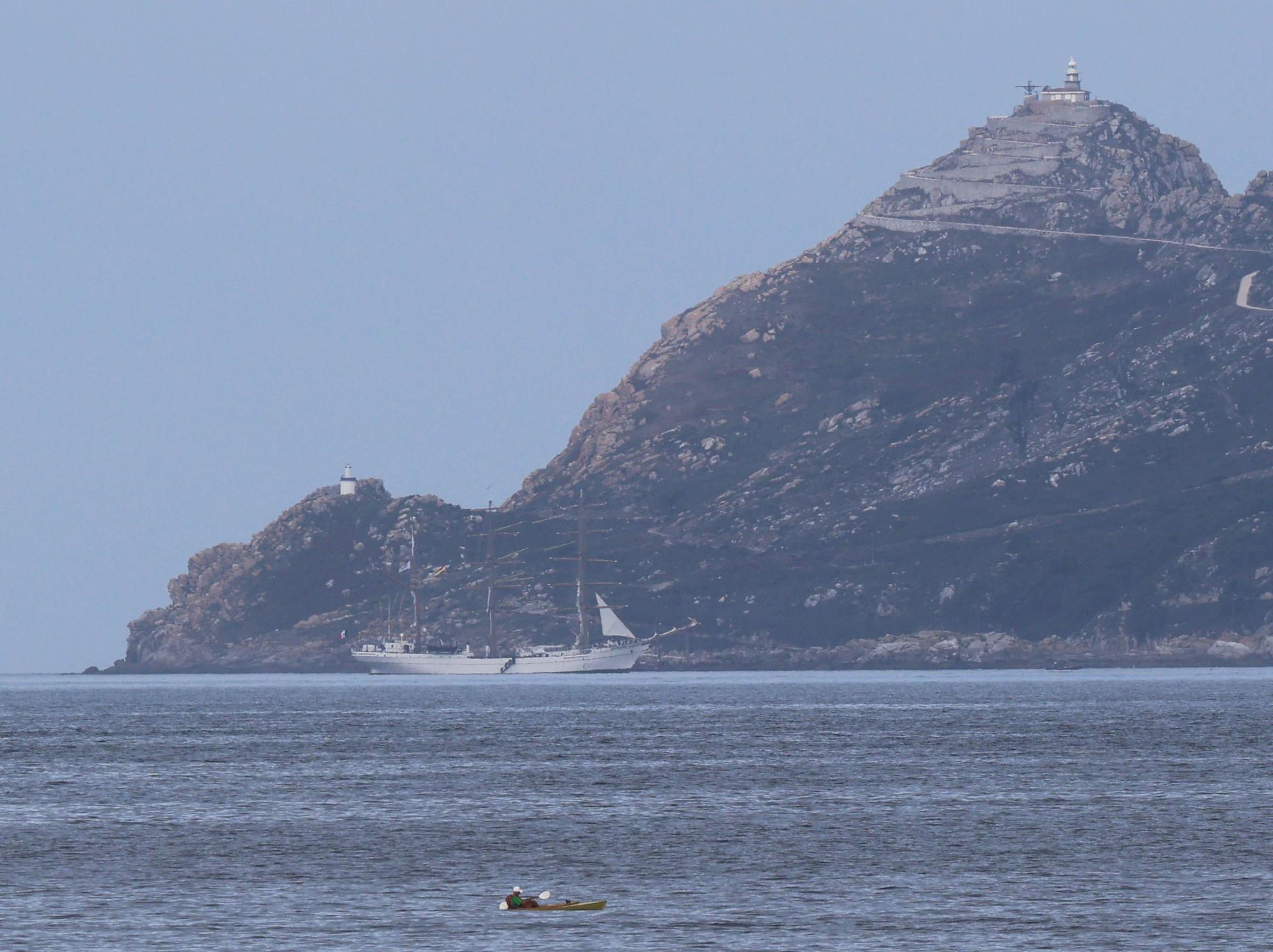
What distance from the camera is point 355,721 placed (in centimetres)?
19525

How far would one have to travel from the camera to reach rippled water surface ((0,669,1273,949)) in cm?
5747

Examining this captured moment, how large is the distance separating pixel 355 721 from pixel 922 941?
144392mm

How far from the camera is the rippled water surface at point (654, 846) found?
5747cm

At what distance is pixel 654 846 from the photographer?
77.5 m

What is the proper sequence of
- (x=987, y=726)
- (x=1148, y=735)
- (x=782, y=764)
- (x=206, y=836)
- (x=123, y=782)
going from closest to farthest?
(x=206, y=836), (x=123, y=782), (x=782, y=764), (x=1148, y=735), (x=987, y=726)

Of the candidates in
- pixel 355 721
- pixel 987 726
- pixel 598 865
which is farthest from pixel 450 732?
pixel 598 865

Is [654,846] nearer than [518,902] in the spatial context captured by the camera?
No

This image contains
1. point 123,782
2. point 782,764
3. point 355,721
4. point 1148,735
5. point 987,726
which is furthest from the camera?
point 355,721

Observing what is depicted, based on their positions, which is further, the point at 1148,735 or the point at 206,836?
the point at 1148,735

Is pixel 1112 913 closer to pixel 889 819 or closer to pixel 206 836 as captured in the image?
pixel 889 819

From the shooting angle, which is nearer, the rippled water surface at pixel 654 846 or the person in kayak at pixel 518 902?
the rippled water surface at pixel 654 846

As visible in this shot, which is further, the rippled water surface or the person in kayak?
the person in kayak

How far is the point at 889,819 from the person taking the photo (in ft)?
284

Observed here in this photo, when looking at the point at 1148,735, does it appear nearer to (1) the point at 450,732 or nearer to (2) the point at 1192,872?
(1) the point at 450,732
